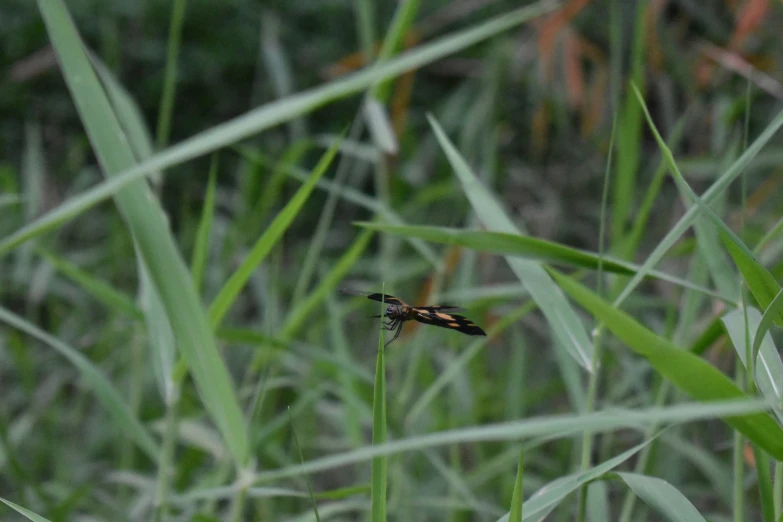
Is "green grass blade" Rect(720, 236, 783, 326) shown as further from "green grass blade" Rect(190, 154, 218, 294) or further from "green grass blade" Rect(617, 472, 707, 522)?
"green grass blade" Rect(190, 154, 218, 294)

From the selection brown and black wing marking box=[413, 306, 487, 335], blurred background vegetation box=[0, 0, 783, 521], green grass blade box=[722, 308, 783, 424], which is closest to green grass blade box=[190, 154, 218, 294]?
blurred background vegetation box=[0, 0, 783, 521]

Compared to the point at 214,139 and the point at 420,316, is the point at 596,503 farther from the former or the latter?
the point at 214,139

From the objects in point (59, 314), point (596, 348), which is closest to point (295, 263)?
point (59, 314)

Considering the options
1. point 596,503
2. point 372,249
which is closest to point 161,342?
point 596,503

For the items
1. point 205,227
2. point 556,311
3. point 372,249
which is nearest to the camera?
point 556,311

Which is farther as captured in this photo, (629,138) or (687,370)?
(629,138)

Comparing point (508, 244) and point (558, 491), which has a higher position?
point (508, 244)

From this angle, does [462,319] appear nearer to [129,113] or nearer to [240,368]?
[129,113]
